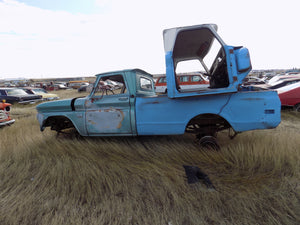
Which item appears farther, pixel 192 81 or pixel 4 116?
pixel 192 81

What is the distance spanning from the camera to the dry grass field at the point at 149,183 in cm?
158

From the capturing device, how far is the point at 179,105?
2.73m

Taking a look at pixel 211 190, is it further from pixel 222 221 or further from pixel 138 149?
pixel 138 149

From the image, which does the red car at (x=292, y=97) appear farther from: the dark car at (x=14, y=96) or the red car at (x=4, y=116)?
the dark car at (x=14, y=96)

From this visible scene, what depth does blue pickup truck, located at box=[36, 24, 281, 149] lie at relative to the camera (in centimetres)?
241

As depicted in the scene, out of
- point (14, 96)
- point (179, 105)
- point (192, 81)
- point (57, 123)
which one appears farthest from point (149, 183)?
point (14, 96)

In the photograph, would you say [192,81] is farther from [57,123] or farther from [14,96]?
[14,96]

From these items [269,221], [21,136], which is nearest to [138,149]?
[269,221]

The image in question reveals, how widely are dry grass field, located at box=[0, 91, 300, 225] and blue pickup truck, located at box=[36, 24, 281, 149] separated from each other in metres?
0.45

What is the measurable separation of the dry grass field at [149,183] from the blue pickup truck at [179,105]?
0.45m

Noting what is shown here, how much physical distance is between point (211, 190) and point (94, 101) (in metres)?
2.81

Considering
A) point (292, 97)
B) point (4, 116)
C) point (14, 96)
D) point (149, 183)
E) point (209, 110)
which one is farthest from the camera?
point (14, 96)

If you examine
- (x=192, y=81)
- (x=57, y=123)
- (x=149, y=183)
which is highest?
(x=192, y=81)

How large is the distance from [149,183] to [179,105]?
150 cm
